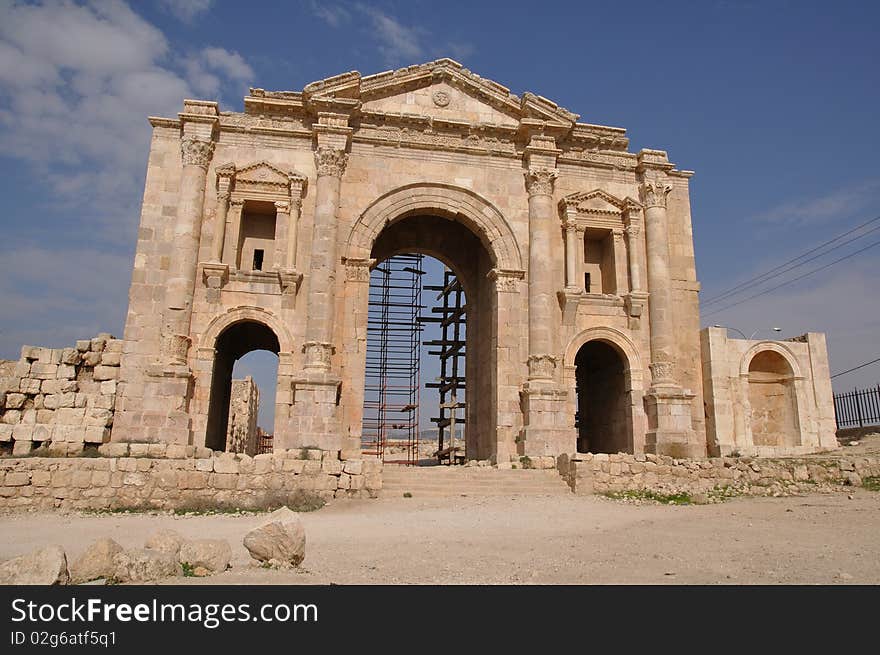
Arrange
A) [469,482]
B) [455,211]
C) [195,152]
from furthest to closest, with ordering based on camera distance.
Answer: [455,211], [195,152], [469,482]

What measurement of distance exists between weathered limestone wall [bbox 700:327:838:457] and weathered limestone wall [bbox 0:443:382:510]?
32.1 feet

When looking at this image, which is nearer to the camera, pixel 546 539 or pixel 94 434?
pixel 546 539

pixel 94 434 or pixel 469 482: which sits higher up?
pixel 94 434

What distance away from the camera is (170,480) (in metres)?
13.3

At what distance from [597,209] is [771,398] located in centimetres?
745

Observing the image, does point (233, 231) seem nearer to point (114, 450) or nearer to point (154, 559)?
point (114, 450)

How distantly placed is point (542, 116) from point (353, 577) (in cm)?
1541

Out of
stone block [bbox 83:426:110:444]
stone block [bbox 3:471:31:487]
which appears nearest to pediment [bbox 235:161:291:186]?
stone block [bbox 83:426:110:444]

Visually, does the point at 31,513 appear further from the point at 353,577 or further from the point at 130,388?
the point at 353,577

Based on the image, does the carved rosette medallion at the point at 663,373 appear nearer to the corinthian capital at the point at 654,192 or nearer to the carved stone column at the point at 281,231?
the corinthian capital at the point at 654,192

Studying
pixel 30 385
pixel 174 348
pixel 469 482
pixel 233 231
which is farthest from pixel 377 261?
pixel 30 385

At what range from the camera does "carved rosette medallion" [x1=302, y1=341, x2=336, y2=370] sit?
15570mm

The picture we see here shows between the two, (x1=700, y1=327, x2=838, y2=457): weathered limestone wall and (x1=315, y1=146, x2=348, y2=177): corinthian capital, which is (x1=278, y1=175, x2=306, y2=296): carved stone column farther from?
(x1=700, y1=327, x2=838, y2=457): weathered limestone wall
